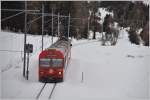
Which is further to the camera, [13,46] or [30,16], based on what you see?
[30,16]

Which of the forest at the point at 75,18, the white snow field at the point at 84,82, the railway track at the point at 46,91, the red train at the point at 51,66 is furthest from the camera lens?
the forest at the point at 75,18

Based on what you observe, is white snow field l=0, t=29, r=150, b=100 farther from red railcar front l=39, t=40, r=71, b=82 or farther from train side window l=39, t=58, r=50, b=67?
train side window l=39, t=58, r=50, b=67

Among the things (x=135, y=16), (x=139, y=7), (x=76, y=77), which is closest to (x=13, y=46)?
(x=76, y=77)

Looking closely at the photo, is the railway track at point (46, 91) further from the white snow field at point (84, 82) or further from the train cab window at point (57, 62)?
the train cab window at point (57, 62)

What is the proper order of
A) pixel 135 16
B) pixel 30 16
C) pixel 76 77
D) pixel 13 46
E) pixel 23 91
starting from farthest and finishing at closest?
pixel 135 16 < pixel 30 16 < pixel 13 46 < pixel 76 77 < pixel 23 91

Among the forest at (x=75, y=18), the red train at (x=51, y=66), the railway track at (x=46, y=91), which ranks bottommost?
the railway track at (x=46, y=91)

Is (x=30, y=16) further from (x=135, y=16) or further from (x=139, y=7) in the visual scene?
(x=139, y=7)

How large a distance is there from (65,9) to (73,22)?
450cm

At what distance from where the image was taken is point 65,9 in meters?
83.6

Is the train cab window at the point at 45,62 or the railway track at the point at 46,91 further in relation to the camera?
the train cab window at the point at 45,62

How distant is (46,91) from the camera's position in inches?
965

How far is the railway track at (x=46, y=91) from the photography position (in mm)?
22844

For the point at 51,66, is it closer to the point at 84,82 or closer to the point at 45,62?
the point at 45,62

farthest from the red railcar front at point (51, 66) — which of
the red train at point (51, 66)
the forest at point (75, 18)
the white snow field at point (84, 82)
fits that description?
the forest at point (75, 18)
